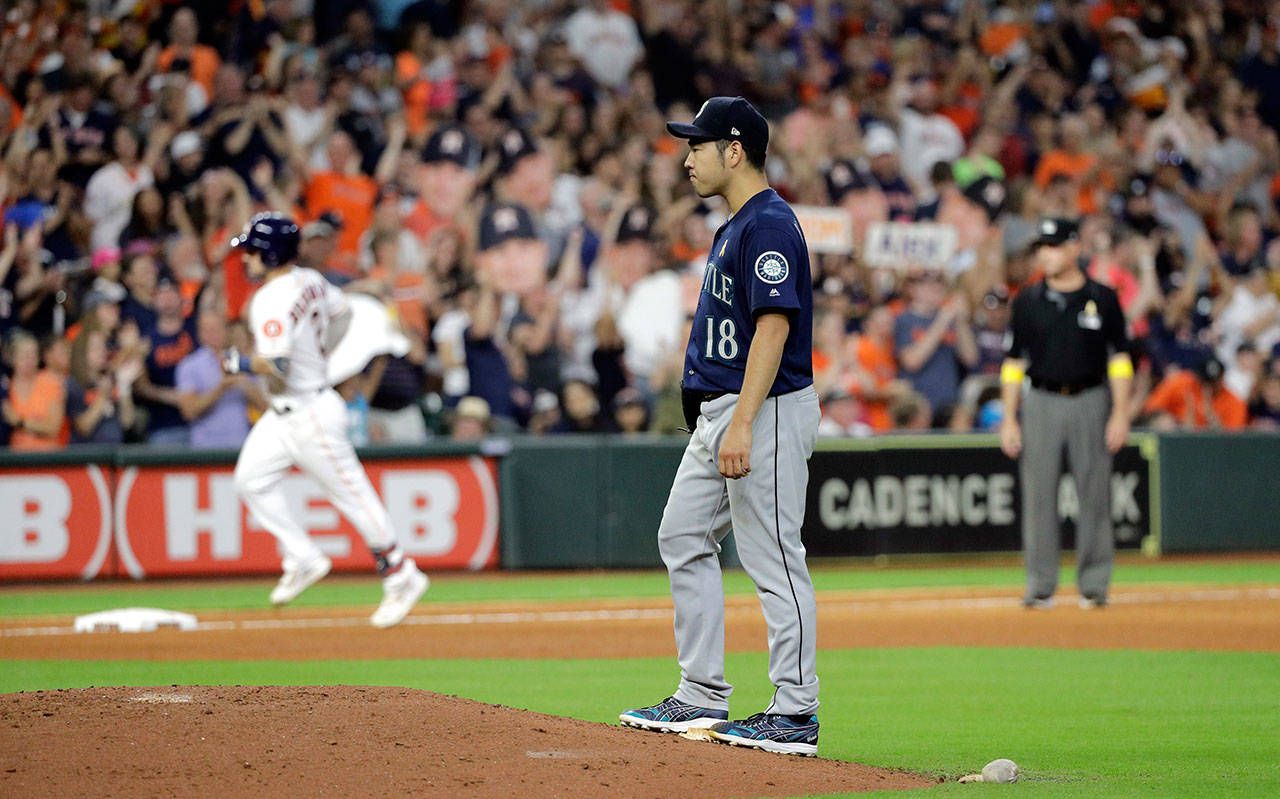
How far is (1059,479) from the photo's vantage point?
11.6m

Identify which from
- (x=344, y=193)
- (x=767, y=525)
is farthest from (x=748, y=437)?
(x=344, y=193)

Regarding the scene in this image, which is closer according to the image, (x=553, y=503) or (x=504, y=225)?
(x=553, y=503)

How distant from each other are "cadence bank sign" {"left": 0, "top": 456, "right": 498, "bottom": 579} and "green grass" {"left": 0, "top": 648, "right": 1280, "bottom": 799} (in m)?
5.57

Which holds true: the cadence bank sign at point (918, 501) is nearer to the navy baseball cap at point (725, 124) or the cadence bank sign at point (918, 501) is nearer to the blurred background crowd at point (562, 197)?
the blurred background crowd at point (562, 197)

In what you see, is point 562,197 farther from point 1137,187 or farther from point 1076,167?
point 1137,187

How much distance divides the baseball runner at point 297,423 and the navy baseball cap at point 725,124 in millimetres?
5006

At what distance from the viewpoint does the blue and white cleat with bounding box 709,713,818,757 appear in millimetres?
5770

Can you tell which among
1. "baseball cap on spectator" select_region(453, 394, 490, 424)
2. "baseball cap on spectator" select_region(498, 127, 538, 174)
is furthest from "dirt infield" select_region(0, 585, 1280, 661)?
"baseball cap on spectator" select_region(498, 127, 538, 174)

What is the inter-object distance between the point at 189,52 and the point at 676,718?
12484mm

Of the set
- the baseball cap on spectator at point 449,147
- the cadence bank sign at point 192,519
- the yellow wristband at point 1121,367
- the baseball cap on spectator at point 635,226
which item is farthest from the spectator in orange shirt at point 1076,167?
the cadence bank sign at point 192,519

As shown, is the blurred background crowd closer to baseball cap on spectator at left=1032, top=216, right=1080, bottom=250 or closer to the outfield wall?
the outfield wall

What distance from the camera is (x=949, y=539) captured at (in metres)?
16.1

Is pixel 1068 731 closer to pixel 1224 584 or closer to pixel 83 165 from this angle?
pixel 1224 584

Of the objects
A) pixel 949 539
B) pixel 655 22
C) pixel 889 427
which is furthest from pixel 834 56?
pixel 949 539
